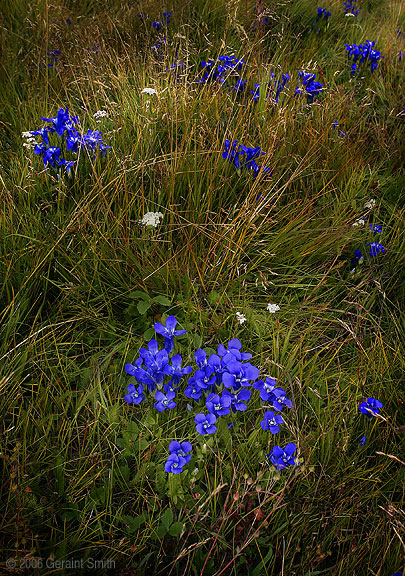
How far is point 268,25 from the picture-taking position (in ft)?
14.0

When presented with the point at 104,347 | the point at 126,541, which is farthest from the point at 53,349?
the point at 126,541

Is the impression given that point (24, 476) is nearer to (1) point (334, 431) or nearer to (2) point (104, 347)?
(2) point (104, 347)

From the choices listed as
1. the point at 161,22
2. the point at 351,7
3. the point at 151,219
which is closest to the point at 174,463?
the point at 151,219

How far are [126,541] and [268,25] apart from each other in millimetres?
4665

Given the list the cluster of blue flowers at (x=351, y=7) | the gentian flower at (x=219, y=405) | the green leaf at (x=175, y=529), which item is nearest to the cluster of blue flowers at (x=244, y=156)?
the gentian flower at (x=219, y=405)

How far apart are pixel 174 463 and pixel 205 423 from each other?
16 cm

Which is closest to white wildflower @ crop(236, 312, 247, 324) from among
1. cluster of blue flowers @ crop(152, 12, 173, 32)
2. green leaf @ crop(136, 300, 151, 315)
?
green leaf @ crop(136, 300, 151, 315)

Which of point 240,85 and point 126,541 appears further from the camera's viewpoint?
point 240,85

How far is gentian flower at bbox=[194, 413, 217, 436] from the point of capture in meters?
1.34

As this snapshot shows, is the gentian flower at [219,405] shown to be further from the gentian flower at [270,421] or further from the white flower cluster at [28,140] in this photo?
the white flower cluster at [28,140]

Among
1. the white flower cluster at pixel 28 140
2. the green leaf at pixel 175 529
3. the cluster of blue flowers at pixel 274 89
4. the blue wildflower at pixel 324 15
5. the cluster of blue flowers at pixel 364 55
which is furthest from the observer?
the blue wildflower at pixel 324 15

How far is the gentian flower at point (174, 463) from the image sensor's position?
128 cm

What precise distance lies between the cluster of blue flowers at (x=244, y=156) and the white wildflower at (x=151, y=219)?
554 millimetres

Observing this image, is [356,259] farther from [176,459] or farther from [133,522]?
[133,522]
